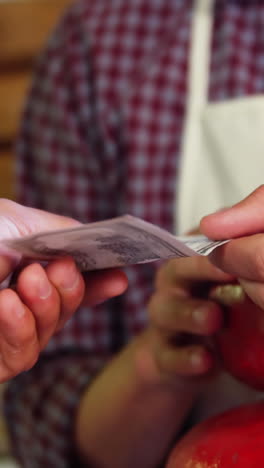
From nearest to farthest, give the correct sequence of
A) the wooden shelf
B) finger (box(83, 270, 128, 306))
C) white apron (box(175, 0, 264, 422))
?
1. finger (box(83, 270, 128, 306))
2. white apron (box(175, 0, 264, 422))
3. the wooden shelf

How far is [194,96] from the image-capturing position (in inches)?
34.8

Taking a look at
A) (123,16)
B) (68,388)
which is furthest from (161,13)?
(68,388)

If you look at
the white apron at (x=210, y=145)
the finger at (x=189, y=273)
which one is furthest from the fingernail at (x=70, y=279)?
the white apron at (x=210, y=145)

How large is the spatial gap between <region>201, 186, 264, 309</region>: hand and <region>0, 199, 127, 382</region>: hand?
9 cm

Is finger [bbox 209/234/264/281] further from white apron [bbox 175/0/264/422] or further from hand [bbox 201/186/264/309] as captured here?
white apron [bbox 175/0/264/422]

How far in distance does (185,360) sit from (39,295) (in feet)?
0.68

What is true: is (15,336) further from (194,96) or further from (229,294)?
(194,96)

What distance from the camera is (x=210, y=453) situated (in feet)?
1.23

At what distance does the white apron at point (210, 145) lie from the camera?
2.64 ft

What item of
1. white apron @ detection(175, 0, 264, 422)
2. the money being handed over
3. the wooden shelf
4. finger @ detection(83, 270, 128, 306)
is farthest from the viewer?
the wooden shelf

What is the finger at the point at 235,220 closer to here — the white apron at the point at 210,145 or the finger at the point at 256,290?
the finger at the point at 256,290

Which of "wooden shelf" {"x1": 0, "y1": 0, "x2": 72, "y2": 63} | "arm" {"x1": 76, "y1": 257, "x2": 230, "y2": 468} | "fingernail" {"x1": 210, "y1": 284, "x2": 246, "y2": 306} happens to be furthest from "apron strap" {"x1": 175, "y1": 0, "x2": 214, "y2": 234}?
"wooden shelf" {"x1": 0, "y1": 0, "x2": 72, "y2": 63}

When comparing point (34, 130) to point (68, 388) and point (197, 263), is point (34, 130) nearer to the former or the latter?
point (68, 388)

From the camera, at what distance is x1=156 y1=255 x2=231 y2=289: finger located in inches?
18.9
